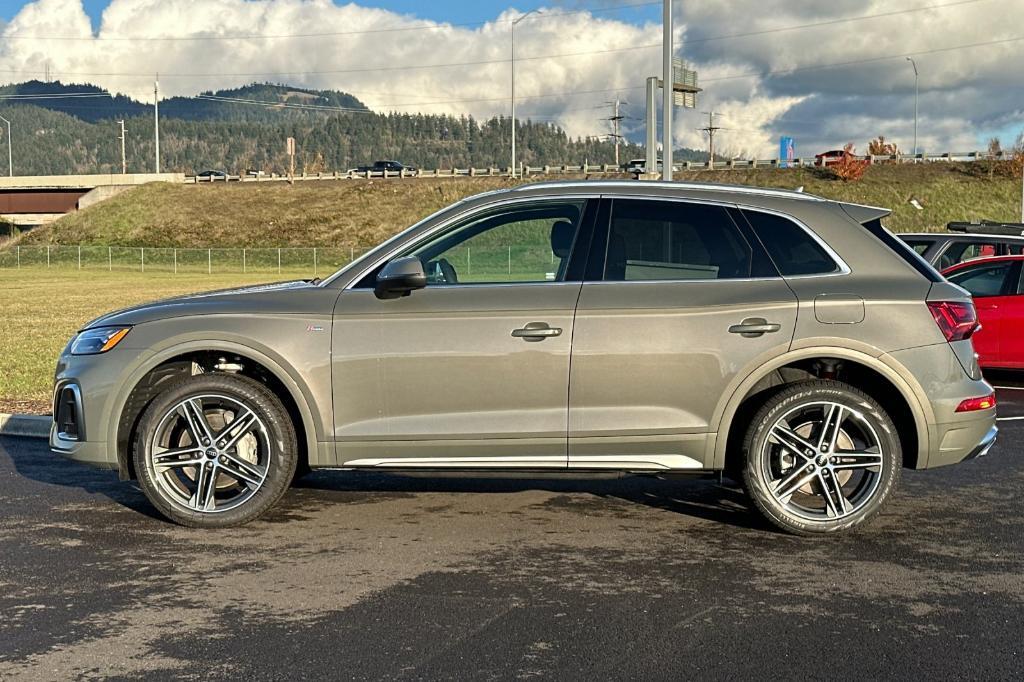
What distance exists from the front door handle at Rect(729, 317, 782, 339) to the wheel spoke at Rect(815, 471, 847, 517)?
82 centimetres

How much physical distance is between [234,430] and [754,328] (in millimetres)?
2872

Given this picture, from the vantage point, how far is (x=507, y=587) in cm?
541

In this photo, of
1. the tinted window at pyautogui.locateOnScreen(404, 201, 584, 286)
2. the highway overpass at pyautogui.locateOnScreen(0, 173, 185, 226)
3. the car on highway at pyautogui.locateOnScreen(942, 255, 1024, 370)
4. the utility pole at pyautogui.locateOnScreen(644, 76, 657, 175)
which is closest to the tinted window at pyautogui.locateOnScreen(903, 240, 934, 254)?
the car on highway at pyautogui.locateOnScreen(942, 255, 1024, 370)

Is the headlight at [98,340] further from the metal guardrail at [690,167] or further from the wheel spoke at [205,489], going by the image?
the metal guardrail at [690,167]

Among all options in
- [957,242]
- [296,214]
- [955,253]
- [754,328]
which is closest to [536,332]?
[754,328]

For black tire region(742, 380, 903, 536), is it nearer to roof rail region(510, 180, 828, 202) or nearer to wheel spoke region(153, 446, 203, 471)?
roof rail region(510, 180, 828, 202)

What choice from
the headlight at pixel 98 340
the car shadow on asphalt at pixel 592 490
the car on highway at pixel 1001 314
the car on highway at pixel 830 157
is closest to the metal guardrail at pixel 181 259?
the car on highway at pixel 830 157

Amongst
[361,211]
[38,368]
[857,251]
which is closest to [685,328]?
[857,251]

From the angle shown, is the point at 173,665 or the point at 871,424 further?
the point at 871,424

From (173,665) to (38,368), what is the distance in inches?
461

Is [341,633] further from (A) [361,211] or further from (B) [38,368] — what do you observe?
(A) [361,211]

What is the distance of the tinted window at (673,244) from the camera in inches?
252

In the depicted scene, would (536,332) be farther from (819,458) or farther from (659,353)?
(819,458)

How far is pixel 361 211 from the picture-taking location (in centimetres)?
8981
